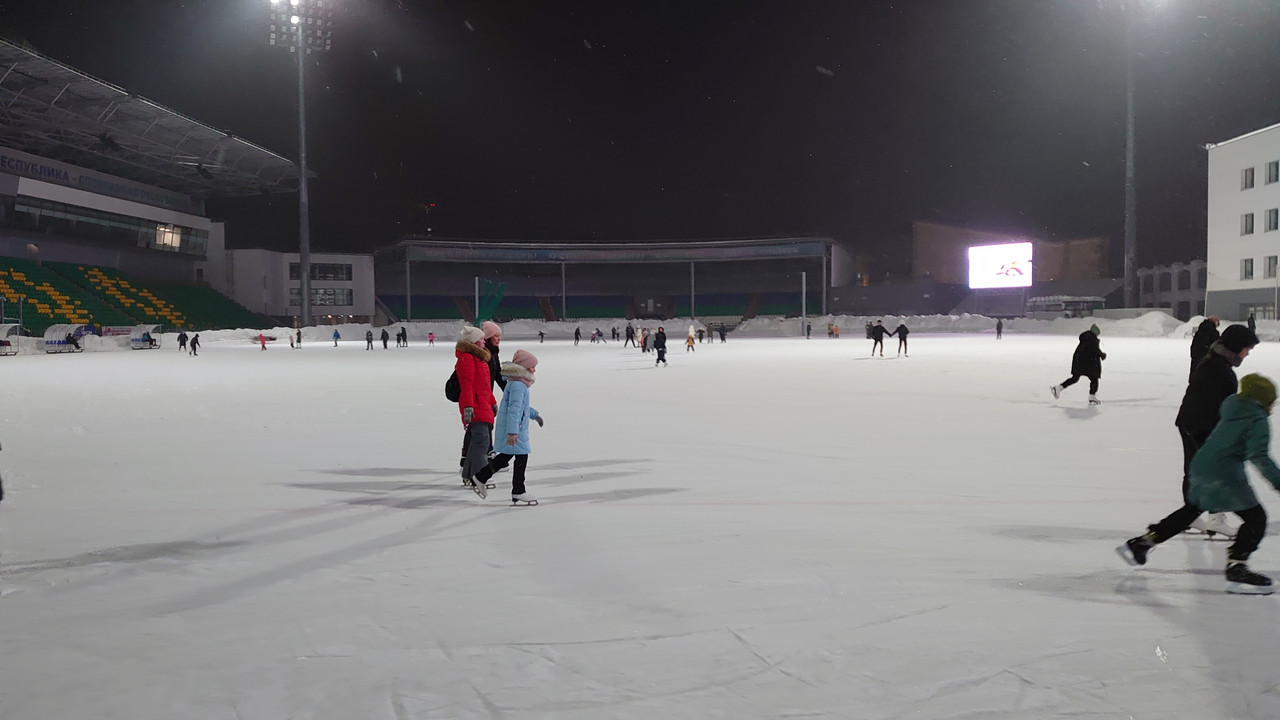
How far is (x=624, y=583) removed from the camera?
3.78 meters

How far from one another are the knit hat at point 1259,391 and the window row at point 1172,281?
227ft

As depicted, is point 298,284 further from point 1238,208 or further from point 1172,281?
point 1172,281

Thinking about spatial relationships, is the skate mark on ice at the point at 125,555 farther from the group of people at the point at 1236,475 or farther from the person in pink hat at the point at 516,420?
the group of people at the point at 1236,475

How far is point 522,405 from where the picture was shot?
18.0 ft

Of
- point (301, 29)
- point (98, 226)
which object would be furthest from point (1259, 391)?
point (98, 226)

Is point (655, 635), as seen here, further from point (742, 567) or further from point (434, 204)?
point (434, 204)

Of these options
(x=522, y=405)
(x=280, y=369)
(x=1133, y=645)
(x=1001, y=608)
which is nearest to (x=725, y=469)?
(x=522, y=405)

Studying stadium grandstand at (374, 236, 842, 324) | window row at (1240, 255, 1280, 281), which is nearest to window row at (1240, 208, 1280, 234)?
window row at (1240, 255, 1280, 281)

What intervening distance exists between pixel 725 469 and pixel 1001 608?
3.58m

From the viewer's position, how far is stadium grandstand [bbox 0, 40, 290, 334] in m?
38.6

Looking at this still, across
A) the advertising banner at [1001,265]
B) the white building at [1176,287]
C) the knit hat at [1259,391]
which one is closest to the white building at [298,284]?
the advertising banner at [1001,265]

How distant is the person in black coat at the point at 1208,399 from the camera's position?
3.97m

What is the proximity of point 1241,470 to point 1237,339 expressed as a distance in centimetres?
81

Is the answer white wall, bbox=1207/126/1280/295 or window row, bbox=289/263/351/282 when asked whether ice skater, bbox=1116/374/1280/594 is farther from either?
window row, bbox=289/263/351/282
